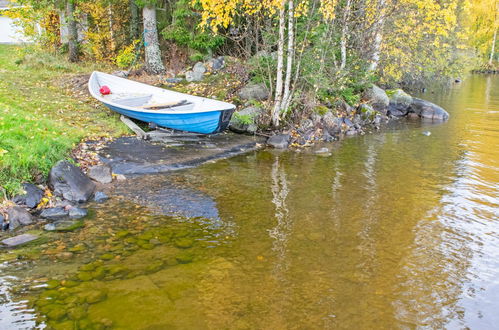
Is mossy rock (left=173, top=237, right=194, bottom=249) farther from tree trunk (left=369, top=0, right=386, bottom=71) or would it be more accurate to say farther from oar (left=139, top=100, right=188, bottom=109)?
tree trunk (left=369, top=0, right=386, bottom=71)

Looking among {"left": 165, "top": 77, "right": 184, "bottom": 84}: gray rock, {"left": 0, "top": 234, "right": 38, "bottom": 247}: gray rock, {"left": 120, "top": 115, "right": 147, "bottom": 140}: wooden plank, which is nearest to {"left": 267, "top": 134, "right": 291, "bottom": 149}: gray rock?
{"left": 120, "top": 115, "right": 147, "bottom": 140}: wooden plank

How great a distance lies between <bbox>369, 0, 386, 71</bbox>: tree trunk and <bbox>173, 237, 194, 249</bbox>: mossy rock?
42.9 ft

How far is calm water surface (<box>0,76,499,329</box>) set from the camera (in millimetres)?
4645

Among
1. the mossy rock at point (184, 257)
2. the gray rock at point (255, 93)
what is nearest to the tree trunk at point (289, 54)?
the gray rock at point (255, 93)

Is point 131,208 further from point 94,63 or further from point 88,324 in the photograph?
point 94,63

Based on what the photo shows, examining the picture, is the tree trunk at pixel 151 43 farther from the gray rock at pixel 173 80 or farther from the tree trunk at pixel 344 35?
the tree trunk at pixel 344 35

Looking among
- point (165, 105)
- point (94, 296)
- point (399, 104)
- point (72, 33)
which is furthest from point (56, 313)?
point (72, 33)

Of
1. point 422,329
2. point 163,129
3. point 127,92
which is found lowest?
point 422,329

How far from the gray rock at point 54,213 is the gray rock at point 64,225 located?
19cm

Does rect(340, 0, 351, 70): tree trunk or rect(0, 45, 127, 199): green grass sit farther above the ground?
rect(340, 0, 351, 70): tree trunk

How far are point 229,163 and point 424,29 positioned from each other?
13.5 m

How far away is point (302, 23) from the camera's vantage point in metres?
12.7

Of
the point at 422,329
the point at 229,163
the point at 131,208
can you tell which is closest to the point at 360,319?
the point at 422,329

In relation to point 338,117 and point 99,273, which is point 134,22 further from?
point 99,273
